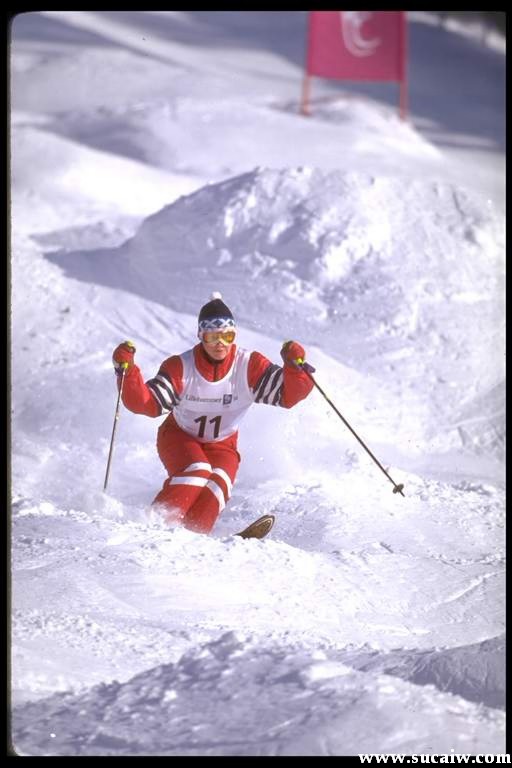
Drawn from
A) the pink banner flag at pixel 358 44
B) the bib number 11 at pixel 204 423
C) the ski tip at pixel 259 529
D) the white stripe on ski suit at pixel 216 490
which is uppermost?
the pink banner flag at pixel 358 44

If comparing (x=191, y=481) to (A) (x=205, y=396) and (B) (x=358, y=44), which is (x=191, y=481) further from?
(B) (x=358, y=44)

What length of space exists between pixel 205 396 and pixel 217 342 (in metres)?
Answer: 0.16

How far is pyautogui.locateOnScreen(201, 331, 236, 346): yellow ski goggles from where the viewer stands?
118 inches

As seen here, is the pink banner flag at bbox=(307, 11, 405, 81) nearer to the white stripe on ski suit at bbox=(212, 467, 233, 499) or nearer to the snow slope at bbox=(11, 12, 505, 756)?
the snow slope at bbox=(11, 12, 505, 756)

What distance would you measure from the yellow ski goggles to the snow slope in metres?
0.52

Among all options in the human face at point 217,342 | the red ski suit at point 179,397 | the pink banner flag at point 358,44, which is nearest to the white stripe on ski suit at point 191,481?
the red ski suit at point 179,397

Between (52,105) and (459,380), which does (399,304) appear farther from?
(52,105)

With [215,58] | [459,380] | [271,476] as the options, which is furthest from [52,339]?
[215,58]

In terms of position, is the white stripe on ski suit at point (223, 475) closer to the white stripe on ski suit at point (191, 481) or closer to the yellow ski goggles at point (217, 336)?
the white stripe on ski suit at point (191, 481)

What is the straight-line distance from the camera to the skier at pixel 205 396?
9.84ft

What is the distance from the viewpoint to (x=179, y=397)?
3068 millimetres

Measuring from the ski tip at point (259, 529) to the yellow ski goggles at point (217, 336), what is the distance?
49 centimetres

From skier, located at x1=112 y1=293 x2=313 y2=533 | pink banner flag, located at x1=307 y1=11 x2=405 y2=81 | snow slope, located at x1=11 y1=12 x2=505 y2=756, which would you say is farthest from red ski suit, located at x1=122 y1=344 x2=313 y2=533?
pink banner flag, located at x1=307 y1=11 x2=405 y2=81

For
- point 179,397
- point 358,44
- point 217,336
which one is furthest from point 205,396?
point 358,44
